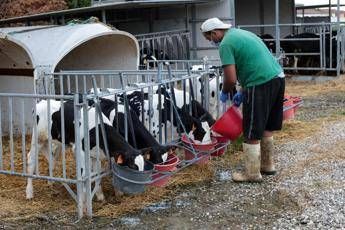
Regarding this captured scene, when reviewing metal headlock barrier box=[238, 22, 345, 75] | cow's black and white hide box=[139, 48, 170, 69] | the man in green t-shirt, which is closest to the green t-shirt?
the man in green t-shirt

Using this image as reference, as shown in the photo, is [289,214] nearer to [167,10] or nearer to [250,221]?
[250,221]

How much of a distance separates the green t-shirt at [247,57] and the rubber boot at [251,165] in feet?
2.28

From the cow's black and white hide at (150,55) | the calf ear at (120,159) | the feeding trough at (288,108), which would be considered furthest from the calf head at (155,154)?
the cow's black and white hide at (150,55)


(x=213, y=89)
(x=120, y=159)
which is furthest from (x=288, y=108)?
(x=120, y=159)

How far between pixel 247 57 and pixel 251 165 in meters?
1.18

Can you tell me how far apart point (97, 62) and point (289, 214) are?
20.6 ft

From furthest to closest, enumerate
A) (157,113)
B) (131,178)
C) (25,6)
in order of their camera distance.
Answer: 1. (25,6)
2. (157,113)
3. (131,178)

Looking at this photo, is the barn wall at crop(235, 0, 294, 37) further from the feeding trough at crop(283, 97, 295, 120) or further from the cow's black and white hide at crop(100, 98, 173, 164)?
the cow's black and white hide at crop(100, 98, 173, 164)

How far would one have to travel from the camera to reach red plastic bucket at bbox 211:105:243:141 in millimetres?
6430

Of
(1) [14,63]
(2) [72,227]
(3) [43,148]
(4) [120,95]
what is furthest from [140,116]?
(1) [14,63]

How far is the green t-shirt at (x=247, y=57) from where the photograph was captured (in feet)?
20.0

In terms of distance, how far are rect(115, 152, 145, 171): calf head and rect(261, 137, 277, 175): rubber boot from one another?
1938 millimetres

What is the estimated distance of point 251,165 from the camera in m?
6.39

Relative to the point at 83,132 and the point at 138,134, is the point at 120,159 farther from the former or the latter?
the point at 138,134
